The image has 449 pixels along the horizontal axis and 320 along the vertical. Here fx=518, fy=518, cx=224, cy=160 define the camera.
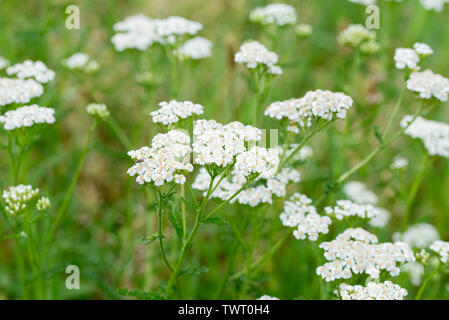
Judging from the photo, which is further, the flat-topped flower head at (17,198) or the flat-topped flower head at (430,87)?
the flat-topped flower head at (430,87)

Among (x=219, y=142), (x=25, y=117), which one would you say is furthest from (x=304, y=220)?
(x=25, y=117)

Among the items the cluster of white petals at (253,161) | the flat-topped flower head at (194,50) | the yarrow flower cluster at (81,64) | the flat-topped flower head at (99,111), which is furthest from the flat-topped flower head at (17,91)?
the cluster of white petals at (253,161)

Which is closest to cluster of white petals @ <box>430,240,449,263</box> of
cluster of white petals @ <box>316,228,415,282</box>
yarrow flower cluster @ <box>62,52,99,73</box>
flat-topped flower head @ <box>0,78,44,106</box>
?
cluster of white petals @ <box>316,228,415,282</box>

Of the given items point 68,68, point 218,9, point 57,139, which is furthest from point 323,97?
point 218,9

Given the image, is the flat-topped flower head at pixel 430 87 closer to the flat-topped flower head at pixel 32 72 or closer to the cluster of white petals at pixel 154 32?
the cluster of white petals at pixel 154 32

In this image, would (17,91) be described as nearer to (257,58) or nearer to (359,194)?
→ (257,58)
